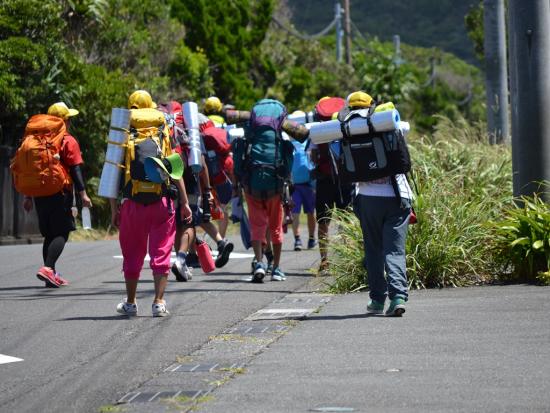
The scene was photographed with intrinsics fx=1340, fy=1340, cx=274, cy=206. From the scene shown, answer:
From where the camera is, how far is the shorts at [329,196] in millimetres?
14156

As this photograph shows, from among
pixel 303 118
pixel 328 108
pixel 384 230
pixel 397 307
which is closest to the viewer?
pixel 397 307

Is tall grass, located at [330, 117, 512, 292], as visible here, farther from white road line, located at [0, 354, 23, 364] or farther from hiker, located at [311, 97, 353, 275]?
white road line, located at [0, 354, 23, 364]

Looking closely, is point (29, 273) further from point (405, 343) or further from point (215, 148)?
point (405, 343)

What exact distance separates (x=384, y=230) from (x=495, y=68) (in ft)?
34.6

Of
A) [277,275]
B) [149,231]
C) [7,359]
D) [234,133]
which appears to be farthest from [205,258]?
[7,359]

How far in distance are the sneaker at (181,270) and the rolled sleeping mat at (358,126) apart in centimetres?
342

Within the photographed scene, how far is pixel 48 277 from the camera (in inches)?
525

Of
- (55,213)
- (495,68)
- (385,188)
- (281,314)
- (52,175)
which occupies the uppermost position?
(495,68)

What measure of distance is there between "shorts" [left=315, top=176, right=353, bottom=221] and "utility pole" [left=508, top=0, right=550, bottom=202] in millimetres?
2123

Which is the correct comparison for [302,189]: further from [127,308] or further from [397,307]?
[397,307]

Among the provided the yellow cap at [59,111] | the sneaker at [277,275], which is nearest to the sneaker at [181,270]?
the sneaker at [277,275]

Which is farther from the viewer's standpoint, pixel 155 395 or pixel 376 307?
pixel 376 307

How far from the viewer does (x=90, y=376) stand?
25.9 feet

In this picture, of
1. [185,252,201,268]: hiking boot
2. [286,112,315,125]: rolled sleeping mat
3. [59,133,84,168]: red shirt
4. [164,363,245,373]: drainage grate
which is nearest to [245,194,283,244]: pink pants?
[286,112,315,125]: rolled sleeping mat
